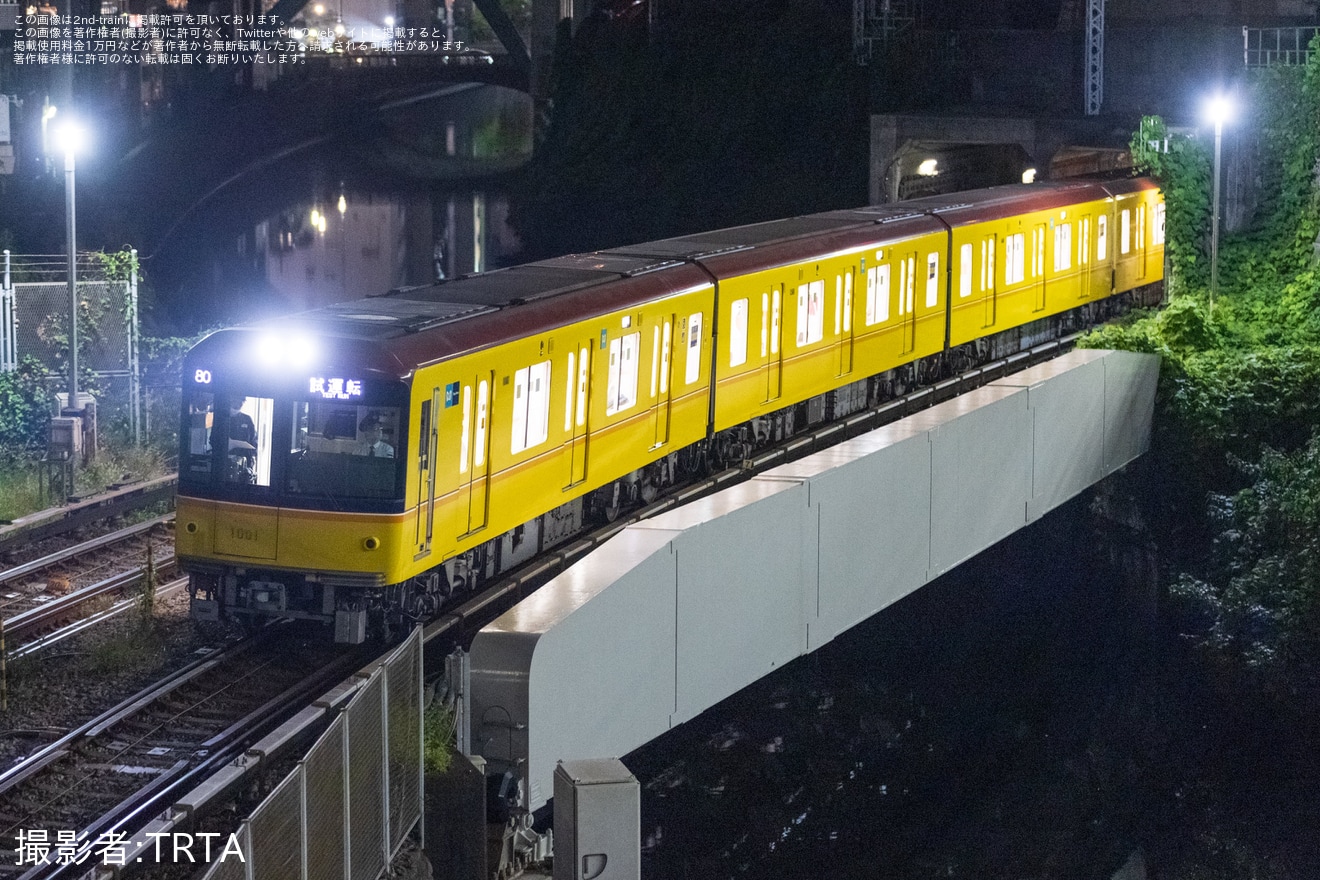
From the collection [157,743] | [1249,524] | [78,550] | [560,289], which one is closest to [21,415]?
[78,550]

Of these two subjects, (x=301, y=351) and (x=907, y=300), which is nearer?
(x=301, y=351)

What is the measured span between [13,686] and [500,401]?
4145mm

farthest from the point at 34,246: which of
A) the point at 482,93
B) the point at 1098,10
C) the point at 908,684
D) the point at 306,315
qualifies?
the point at 482,93

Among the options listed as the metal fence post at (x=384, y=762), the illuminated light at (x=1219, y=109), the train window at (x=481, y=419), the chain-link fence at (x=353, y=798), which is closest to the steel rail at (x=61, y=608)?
the train window at (x=481, y=419)

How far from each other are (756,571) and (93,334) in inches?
531

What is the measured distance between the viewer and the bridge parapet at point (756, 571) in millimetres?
10531

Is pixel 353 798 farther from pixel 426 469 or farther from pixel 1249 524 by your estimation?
pixel 1249 524

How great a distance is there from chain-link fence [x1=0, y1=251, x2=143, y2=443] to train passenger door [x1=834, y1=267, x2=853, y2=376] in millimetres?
8355

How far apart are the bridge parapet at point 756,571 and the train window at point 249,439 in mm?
2997

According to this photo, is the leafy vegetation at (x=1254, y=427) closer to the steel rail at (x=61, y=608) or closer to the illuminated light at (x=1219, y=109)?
the illuminated light at (x=1219, y=109)

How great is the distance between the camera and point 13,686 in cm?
1344

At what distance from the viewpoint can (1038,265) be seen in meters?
→ 27.8

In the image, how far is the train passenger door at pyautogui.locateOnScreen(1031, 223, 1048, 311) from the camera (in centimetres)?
2758

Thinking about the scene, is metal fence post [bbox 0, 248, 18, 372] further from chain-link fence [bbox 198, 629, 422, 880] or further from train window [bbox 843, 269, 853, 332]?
chain-link fence [bbox 198, 629, 422, 880]
